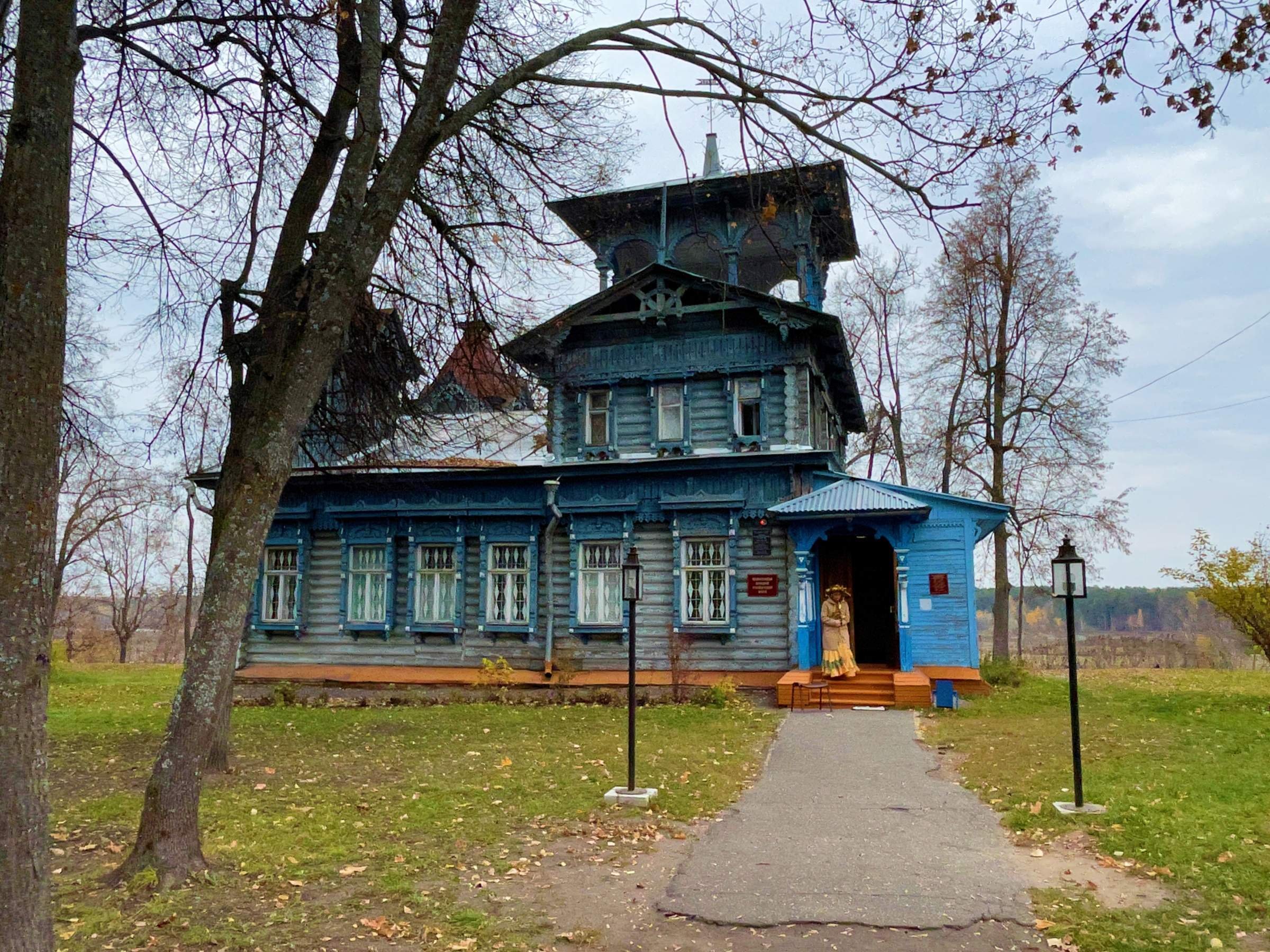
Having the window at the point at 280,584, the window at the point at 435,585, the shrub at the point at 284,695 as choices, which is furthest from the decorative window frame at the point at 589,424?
the shrub at the point at 284,695

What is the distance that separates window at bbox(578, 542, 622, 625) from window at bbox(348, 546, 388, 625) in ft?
14.6

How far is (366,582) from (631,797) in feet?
41.9

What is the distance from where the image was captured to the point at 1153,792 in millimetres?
8562

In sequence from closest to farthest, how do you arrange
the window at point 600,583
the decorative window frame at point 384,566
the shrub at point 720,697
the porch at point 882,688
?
the porch at point 882,688
the shrub at point 720,697
the window at point 600,583
the decorative window frame at point 384,566

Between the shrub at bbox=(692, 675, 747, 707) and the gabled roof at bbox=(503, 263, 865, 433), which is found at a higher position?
the gabled roof at bbox=(503, 263, 865, 433)

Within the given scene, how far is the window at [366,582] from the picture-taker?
19.9m

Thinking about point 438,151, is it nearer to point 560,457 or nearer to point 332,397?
point 332,397

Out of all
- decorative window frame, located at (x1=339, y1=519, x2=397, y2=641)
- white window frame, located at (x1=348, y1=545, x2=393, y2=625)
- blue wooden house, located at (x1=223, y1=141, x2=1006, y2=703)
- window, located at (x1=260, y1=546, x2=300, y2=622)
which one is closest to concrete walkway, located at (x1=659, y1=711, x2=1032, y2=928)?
blue wooden house, located at (x1=223, y1=141, x2=1006, y2=703)

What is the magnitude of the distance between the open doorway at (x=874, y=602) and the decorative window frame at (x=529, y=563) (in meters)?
6.43

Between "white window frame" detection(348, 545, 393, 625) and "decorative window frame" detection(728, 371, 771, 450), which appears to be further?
"white window frame" detection(348, 545, 393, 625)

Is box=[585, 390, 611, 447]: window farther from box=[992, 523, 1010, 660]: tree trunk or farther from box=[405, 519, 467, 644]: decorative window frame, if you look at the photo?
box=[992, 523, 1010, 660]: tree trunk

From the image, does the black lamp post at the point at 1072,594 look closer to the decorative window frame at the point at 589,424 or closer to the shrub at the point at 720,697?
the shrub at the point at 720,697

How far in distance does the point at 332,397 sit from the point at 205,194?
111 inches

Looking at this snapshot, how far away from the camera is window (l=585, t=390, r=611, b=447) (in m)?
19.1
